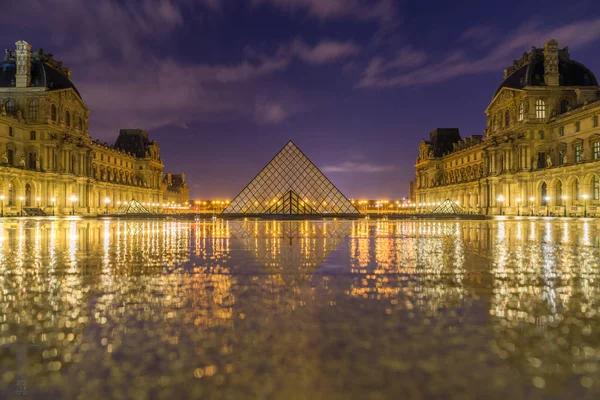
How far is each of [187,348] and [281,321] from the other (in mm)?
796

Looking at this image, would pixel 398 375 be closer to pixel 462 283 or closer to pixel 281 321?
pixel 281 321

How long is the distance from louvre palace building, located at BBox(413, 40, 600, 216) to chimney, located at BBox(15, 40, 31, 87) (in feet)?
157

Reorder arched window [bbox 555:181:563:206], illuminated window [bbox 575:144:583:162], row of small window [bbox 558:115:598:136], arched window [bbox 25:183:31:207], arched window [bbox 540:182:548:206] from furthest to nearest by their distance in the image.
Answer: arched window [bbox 540:182:548:206]
arched window [bbox 25:183:31:207]
arched window [bbox 555:181:563:206]
illuminated window [bbox 575:144:583:162]
row of small window [bbox 558:115:598:136]

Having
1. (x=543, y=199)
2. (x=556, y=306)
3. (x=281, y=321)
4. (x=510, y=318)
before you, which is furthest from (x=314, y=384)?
(x=543, y=199)

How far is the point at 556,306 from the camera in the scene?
3582 mm

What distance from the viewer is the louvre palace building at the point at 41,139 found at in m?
34.6

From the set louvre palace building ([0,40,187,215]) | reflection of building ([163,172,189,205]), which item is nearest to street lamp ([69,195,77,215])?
louvre palace building ([0,40,187,215])

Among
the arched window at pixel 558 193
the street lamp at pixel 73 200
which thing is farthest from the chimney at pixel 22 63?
the arched window at pixel 558 193

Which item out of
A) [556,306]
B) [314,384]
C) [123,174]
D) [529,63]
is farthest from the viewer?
[123,174]

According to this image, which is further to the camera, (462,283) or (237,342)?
(462,283)

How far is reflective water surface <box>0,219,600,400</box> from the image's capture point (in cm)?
202

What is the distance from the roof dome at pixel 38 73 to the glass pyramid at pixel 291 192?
73.4ft

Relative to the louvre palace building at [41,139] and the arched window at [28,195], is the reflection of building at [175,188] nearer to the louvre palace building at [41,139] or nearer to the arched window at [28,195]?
the louvre palace building at [41,139]

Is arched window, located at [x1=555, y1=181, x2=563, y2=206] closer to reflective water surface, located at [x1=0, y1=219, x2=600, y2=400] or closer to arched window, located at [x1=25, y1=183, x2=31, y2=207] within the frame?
reflective water surface, located at [x1=0, y1=219, x2=600, y2=400]
